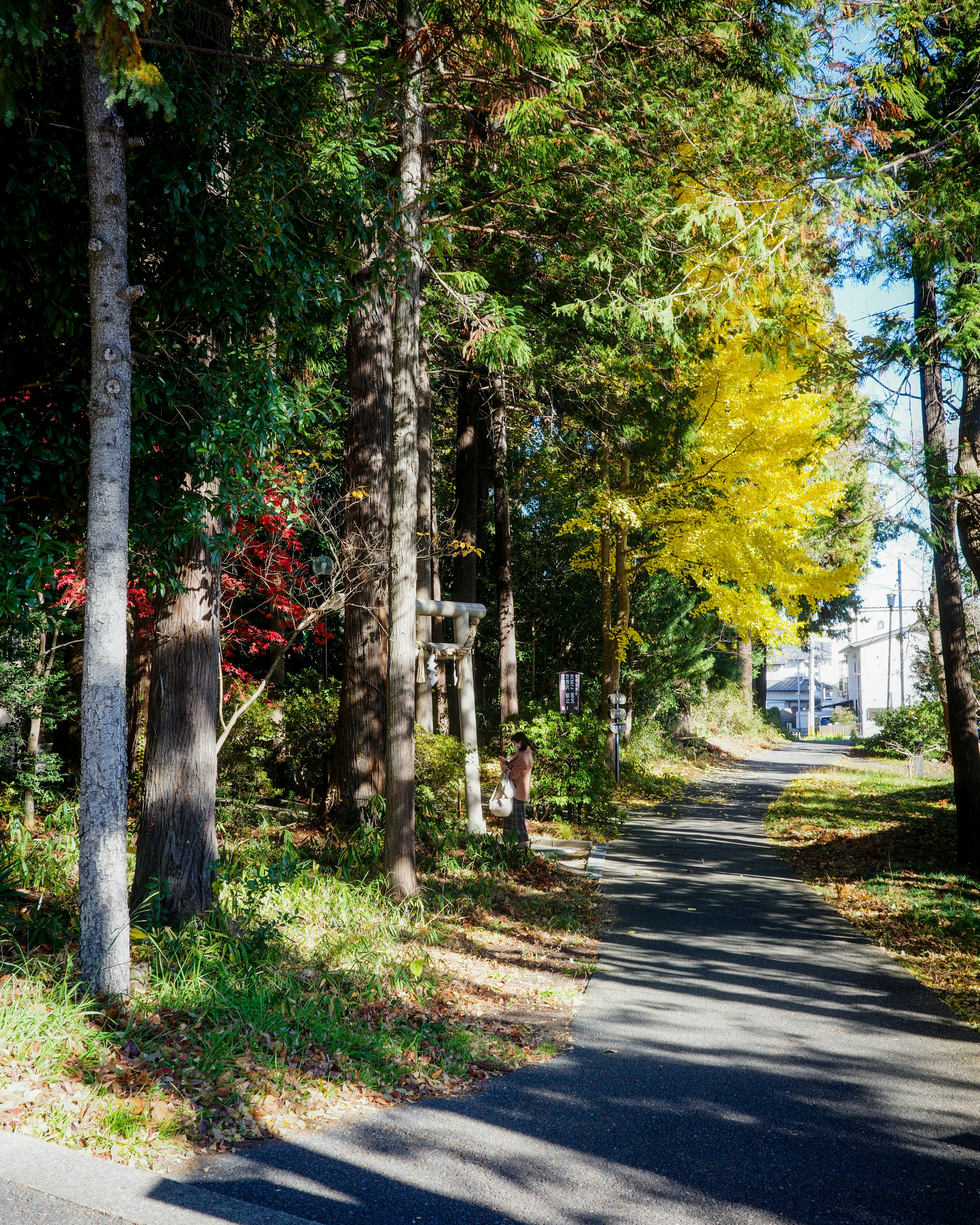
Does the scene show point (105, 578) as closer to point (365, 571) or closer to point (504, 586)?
point (365, 571)

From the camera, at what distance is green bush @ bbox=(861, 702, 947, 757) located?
26031 mm

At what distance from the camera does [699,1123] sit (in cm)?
475

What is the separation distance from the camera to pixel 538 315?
12.3m

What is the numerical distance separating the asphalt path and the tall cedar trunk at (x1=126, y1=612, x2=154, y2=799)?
6.18 m

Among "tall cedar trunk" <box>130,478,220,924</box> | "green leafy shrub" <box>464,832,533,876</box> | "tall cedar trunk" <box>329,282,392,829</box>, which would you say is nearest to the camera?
"tall cedar trunk" <box>130,478,220,924</box>

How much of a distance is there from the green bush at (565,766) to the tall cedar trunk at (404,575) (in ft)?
19.6

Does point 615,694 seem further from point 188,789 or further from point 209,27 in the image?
point 209,27

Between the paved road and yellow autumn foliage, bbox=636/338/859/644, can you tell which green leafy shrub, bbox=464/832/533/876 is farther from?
yellow autumn foliage, bbox=636/338/859/644

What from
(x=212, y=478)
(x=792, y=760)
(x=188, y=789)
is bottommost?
(x=792, y=760)

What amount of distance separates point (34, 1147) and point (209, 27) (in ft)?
23.2

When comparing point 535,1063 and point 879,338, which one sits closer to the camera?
point 535,1063

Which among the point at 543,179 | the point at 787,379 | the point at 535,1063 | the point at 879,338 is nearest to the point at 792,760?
the point at 787,379

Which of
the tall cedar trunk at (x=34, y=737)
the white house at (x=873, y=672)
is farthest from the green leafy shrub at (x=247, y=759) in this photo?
the white house at (x=873, y=672)

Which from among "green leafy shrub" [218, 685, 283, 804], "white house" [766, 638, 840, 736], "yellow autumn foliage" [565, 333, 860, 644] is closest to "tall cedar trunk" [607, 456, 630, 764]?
"yellow autumn foliage" [565, 333, 860, 644]
